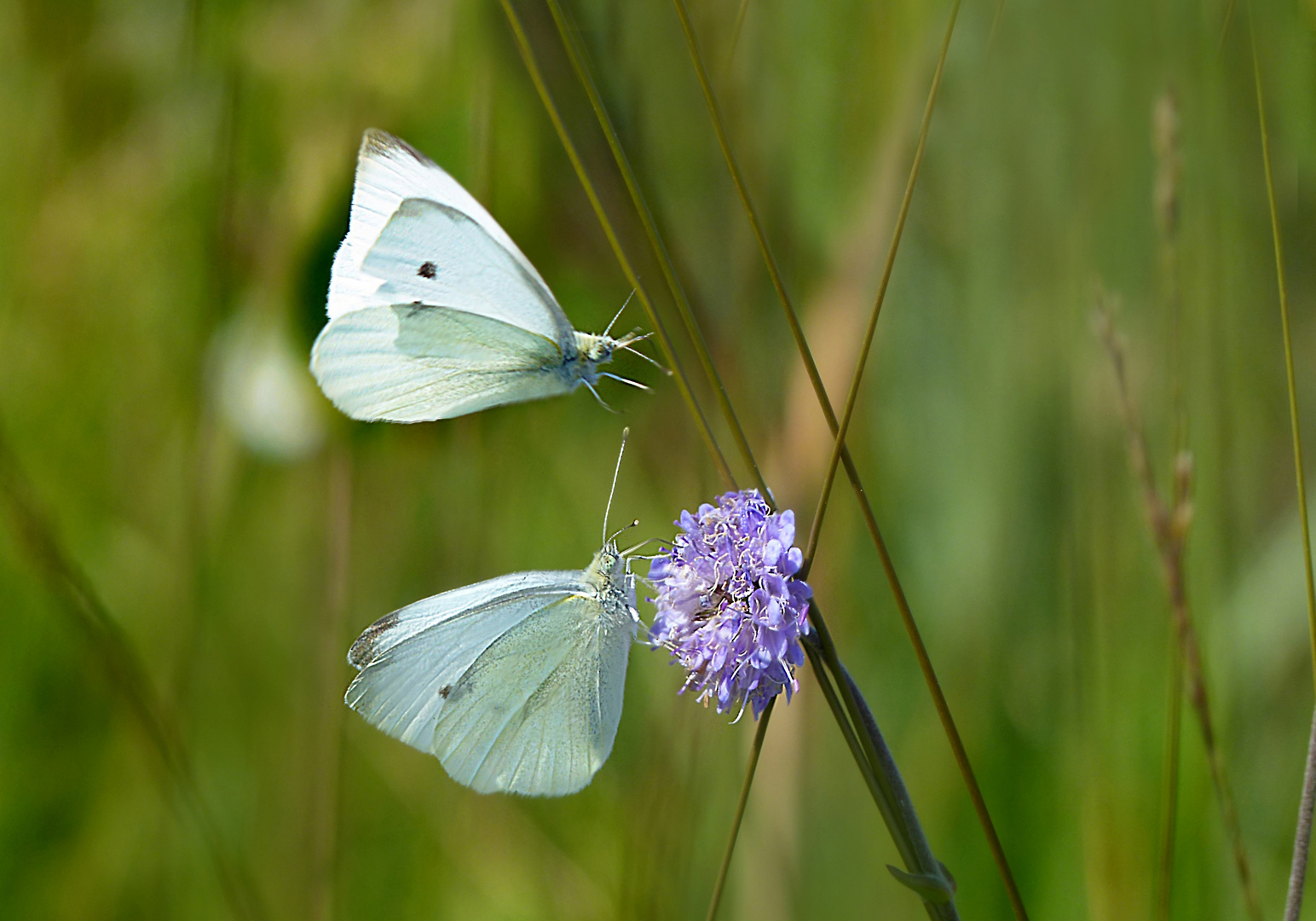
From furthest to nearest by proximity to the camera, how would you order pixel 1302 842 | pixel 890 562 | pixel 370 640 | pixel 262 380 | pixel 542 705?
pixel 262 380, pixel 542 705, pixel 370 640, pixel 890 562, pixel 1302 842

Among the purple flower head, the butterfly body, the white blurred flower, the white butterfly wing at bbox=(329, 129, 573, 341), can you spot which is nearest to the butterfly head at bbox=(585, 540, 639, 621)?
the butterfly body

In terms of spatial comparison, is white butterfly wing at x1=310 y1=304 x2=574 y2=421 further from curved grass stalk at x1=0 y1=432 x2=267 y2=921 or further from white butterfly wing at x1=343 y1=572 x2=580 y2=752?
curved grass stalk at x1=0 y1=432 x2=267 y2=921

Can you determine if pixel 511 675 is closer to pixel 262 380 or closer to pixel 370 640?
pixel 370 640

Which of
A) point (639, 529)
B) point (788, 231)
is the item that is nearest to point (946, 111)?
point (788, 231)

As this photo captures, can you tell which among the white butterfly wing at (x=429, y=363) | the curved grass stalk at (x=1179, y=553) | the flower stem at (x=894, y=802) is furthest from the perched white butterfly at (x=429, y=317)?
the flower stem at (x=894, y=802)

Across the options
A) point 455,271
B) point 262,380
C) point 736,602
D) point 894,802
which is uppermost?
point 455,271

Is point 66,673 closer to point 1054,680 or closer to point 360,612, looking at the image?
point 360,612

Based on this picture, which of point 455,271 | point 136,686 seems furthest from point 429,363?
point 136,686
